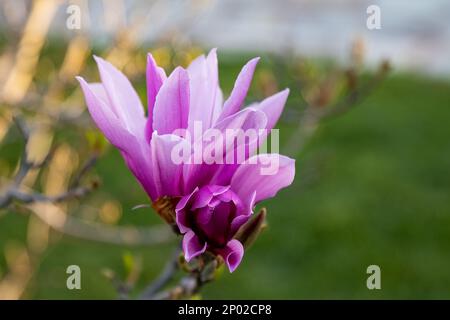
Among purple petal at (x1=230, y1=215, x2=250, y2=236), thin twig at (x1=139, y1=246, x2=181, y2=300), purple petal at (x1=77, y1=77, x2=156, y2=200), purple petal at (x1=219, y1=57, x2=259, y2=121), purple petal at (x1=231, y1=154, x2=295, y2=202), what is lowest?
thin twig at (x1=139, y1=246, x2=181, y2=300)

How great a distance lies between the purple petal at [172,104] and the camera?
0.77 meters

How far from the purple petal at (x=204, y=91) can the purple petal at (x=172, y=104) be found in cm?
1

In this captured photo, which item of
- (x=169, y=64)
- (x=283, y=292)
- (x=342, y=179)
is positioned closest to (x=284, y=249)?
(x=283, y=292)

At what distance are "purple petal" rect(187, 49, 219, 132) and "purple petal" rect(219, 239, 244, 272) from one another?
0.43ft

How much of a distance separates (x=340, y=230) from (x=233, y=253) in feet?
10.7

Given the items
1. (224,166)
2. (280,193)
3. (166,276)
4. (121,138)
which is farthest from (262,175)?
(280,193)

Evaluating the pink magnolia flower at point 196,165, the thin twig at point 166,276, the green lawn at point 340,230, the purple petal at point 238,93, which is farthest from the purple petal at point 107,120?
the green lawn at point 340,230

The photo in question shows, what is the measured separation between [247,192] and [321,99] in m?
1.01

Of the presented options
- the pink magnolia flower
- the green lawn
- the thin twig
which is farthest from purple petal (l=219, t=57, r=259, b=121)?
the green lawn

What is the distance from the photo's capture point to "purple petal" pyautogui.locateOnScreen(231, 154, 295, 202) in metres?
0.74

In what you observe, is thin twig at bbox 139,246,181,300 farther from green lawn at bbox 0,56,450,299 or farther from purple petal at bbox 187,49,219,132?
green lawn at bbox 0,56,450,299

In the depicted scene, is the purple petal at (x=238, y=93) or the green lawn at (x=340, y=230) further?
the green lawn at (x=340, y=230)

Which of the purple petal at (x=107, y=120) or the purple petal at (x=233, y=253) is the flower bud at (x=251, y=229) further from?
the purple petal at (x=107, y=120)

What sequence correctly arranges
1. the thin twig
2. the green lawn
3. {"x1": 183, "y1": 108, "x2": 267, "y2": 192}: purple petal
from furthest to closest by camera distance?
the green lawn < the thin twig < {"x1": 183, "y1": 108, "x2": 267, "y2": 192}: purple petal
